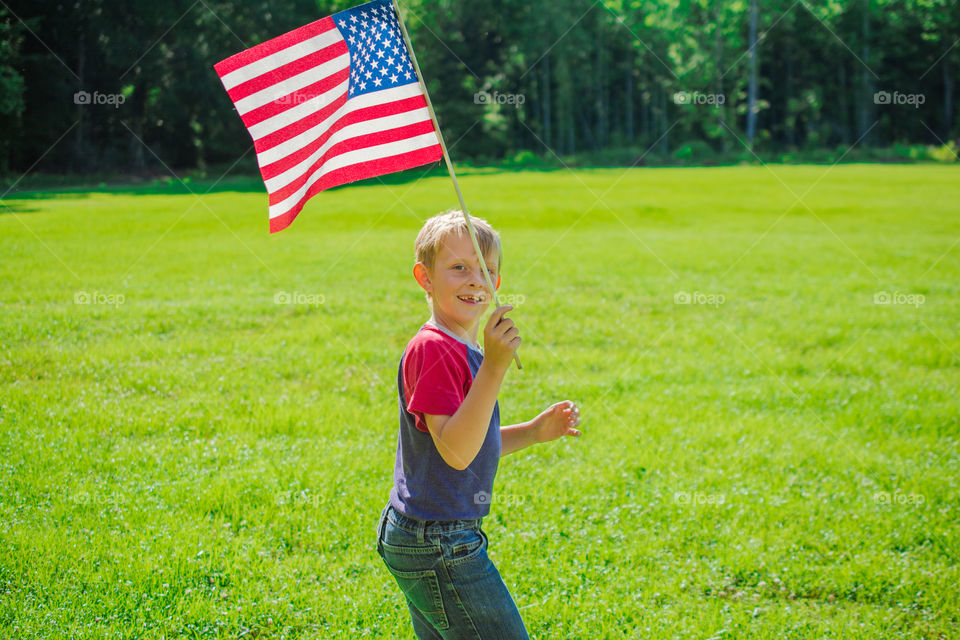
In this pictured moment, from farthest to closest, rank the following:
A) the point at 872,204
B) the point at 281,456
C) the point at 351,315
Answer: the point at 872,204 → the point at 351,315 → the point at 281,456

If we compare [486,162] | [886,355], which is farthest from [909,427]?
[486,162]

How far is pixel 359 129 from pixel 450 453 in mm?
1576

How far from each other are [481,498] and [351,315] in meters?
7.65

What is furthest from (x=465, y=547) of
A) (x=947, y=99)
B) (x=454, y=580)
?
(x=947, y=99)

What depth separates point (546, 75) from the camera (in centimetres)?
6178

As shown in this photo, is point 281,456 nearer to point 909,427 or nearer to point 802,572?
point 802,572

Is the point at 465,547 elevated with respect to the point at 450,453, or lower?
lower

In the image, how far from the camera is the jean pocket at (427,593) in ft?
7.70

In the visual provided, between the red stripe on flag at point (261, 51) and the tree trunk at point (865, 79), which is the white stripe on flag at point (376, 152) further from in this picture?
the tree trunk at point (865, 79)

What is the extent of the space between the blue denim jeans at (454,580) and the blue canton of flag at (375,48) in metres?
1.81

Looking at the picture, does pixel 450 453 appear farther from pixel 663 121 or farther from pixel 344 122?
pixel 663 121

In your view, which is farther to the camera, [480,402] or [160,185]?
[160,185]

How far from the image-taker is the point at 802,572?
13.8ft

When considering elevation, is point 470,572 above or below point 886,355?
above
